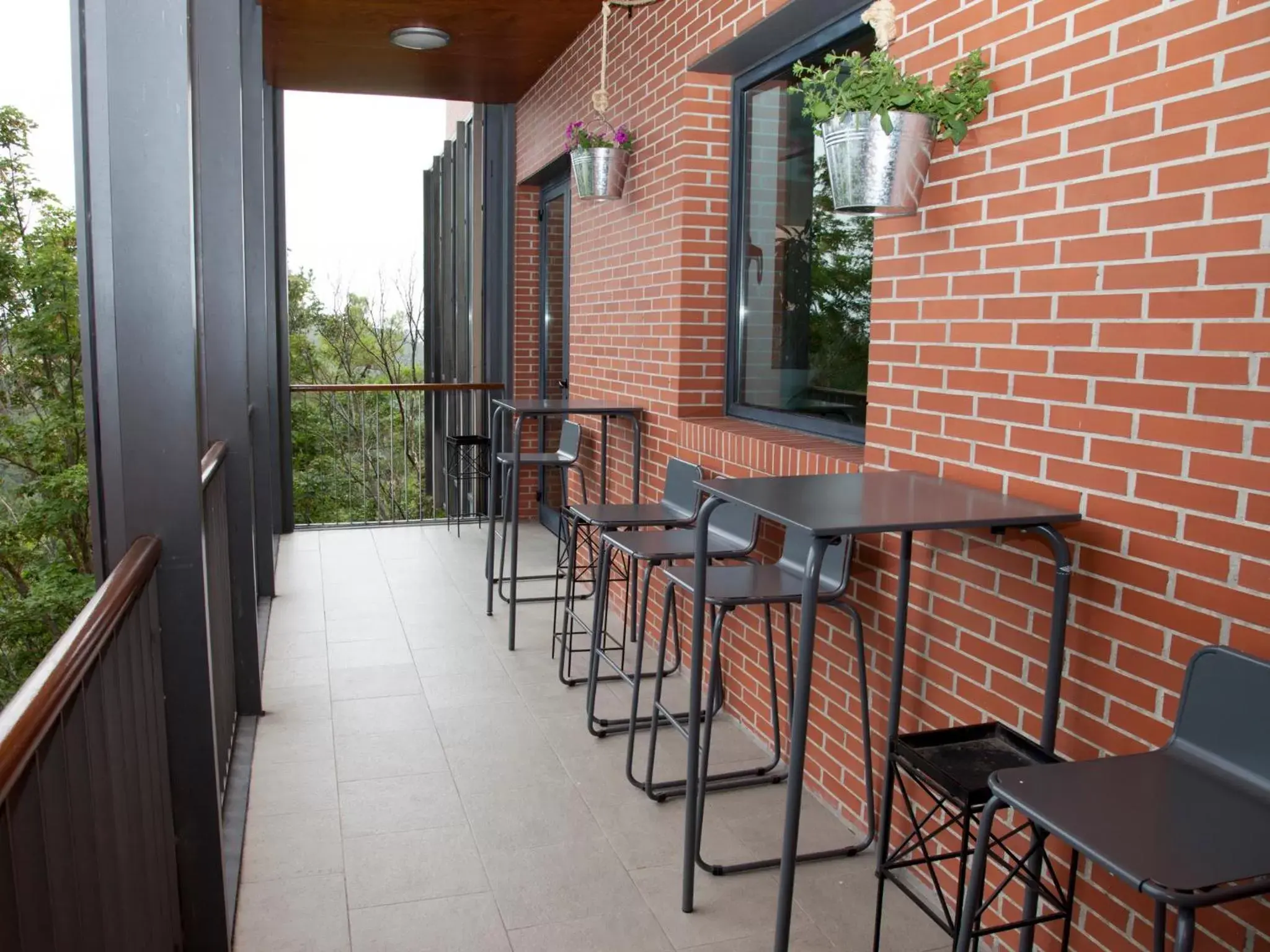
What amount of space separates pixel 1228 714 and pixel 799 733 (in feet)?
2.32

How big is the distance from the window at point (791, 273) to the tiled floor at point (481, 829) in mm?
1146

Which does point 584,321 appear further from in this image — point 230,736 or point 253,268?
point 230,736

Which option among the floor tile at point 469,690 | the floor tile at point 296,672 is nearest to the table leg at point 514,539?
the floor tile at point 469,690

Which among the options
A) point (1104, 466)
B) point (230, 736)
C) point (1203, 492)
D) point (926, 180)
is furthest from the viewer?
point (230, 736)

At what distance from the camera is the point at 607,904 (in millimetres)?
2432

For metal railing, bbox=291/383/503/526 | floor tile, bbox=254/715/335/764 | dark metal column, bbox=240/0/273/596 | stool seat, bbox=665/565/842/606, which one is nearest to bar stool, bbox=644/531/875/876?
stool seat, bbox=665/565/842/606

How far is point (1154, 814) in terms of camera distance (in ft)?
4.37

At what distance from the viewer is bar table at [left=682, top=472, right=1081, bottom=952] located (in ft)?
6.16

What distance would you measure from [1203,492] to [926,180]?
3.39ft

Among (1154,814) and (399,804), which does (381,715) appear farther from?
(1154,814)

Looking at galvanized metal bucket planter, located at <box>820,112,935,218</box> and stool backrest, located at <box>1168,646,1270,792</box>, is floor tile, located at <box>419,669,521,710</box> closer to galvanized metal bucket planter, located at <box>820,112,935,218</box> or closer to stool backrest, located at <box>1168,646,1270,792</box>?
galvanized metal bucket planter, located at <box>820,112,935,218</box>

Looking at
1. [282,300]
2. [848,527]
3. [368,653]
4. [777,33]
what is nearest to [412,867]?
[848,527]

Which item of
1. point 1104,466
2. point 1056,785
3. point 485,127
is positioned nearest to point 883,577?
point 1104,466

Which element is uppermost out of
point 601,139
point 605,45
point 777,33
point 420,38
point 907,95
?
point 420,38
